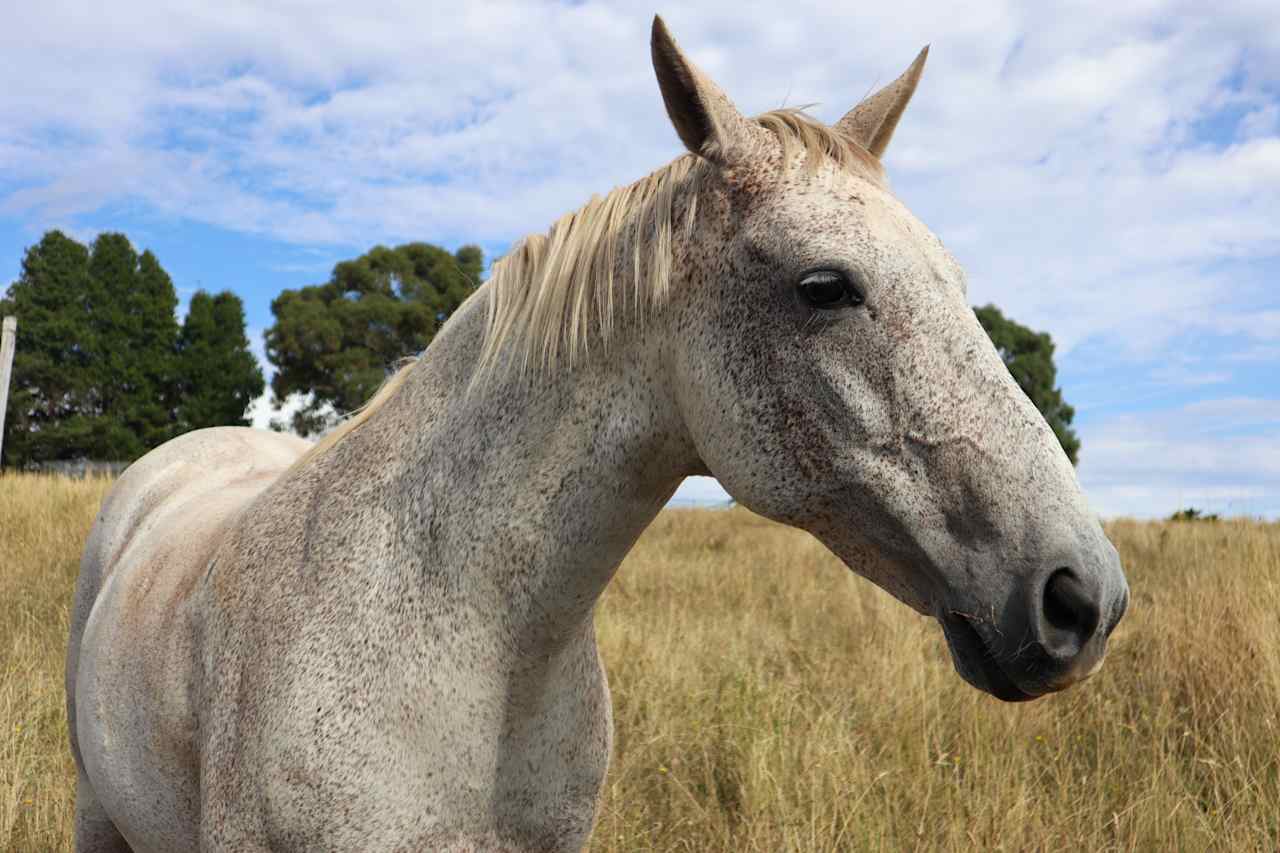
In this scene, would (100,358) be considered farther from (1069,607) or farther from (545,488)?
(1069,607)

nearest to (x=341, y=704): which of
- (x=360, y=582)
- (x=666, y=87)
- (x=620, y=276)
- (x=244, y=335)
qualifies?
(x=360, y=582)

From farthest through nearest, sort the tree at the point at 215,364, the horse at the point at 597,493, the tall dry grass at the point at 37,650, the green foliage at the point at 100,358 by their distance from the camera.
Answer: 1. the tree at the point at 215,364
2. the green foliage at the point at 100,358
3. the tall dry grass at the point at 37,650
4. the horse at the point at 597,493

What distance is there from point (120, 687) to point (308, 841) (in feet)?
3.33

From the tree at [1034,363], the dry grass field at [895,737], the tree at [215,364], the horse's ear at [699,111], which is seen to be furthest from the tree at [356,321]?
the horse's ear at [699,111]

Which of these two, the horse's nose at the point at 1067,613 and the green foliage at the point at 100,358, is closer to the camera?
the horse's nose at the point at 1067,613

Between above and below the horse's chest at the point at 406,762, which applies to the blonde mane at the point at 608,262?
above

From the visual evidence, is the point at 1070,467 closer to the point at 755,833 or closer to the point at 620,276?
the point at 620,276

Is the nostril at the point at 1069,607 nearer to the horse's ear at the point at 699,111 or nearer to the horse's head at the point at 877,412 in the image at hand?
the horse's head at the point at 877,412

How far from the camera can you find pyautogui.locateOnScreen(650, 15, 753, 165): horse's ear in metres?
1.55

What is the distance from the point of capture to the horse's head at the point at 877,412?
1.34 metres

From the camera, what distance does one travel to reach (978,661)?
142cm

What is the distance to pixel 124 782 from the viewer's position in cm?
221

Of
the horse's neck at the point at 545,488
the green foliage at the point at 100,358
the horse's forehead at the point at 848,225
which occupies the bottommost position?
the horse's neck at the point at 545,488

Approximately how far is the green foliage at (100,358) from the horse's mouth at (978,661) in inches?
1209
